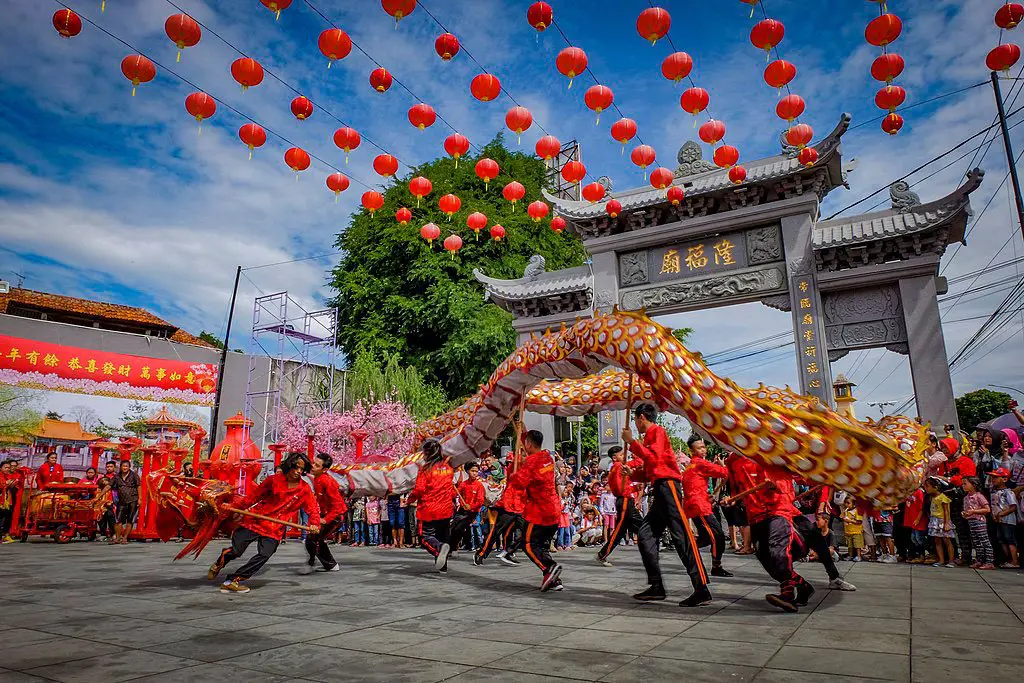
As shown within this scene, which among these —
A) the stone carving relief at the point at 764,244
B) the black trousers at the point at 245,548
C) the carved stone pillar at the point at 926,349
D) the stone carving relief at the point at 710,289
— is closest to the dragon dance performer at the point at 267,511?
the black trousers at the point at 245,548

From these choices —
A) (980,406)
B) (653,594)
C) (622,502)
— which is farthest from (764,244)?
(980,406)

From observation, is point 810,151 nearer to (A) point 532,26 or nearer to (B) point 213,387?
(A) point 532,26

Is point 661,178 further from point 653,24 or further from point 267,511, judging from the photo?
point 267,511

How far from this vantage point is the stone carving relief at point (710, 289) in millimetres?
Answer: 14539

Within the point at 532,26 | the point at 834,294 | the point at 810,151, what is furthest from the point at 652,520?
the point at 834,294

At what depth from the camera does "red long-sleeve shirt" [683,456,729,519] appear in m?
6.81

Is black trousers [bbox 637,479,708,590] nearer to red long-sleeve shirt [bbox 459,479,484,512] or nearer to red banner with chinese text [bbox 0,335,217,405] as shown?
red long-sleeve shirt [bbox 459,479,484,512]

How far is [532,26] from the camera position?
688cm

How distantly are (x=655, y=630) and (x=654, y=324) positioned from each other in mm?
2844

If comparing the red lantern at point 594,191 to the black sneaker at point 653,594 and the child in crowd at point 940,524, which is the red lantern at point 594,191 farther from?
the black sneaker at point 653,594

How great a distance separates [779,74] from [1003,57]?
7.99 feet

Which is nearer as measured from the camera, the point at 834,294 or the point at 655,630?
the point at 655,630

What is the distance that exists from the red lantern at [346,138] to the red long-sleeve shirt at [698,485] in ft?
19.7

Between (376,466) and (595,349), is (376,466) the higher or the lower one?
the lower one
